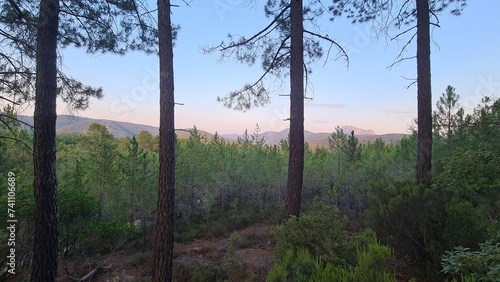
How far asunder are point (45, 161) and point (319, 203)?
154 inches

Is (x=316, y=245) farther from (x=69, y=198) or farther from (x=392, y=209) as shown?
(x=69, y=198)

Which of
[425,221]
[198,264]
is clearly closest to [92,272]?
[198,264]

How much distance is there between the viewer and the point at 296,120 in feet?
17.5

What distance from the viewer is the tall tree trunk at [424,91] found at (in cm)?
522

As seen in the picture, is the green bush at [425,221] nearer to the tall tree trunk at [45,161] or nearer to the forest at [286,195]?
the forest at [286,195]

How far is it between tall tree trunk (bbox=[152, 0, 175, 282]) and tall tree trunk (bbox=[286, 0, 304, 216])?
93.9 inches

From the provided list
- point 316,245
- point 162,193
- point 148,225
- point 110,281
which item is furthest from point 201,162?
point 316,245

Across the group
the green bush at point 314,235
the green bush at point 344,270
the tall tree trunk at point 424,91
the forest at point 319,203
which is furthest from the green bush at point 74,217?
the tall tree trunk at point 424,91

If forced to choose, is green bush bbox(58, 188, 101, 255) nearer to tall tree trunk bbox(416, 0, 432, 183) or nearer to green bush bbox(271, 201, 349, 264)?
green bush bbox(271, 201, 349, 264)

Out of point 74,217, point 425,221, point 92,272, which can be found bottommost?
point 92,272

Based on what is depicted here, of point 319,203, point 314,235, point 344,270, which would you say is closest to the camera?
point 344,270

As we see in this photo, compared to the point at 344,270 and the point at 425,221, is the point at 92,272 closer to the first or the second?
the point at 344,270

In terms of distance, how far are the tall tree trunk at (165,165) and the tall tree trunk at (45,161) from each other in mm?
1461

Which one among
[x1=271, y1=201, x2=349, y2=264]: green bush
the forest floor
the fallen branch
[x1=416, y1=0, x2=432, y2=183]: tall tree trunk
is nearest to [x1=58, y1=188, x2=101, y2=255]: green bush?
the forest floor
